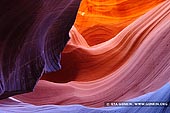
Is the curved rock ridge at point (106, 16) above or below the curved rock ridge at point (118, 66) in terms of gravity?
above

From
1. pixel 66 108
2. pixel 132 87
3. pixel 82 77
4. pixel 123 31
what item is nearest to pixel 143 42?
pixel 123 31

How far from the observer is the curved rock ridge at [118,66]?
1195mm

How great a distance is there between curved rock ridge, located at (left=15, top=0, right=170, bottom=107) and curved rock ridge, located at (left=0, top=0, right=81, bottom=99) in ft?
0.15

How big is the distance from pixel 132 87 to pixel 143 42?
0.20 meters

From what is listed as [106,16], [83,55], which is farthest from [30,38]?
[106,16]

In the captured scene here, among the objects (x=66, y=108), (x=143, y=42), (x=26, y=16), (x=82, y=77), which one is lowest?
(x=66, y=108)

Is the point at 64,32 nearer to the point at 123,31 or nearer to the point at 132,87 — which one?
the point at 123,31

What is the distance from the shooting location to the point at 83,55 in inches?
50.0

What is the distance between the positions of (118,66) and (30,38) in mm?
391

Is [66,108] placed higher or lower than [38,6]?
lower

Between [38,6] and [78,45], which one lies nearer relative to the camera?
[38,6]

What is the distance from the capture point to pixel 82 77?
48.9 inches

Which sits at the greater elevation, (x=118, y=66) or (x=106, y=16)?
(x=106, y=16)

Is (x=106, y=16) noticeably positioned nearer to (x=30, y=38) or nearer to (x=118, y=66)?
(x=118, y=66)
